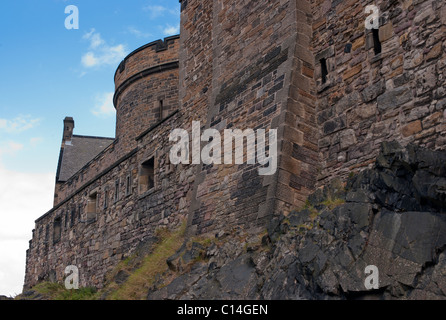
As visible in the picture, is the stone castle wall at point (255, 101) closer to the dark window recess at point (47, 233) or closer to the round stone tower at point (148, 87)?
the round stone tower at point (148, 87)

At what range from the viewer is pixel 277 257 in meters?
7.16

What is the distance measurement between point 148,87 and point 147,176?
461 centimetres

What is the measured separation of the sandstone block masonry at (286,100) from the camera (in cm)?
766

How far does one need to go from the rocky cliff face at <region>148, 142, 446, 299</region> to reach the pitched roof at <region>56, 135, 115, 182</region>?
18.1 meters

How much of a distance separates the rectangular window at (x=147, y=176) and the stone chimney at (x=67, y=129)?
1477 centimetres

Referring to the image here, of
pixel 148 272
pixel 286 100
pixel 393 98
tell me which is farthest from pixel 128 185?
pixel 393 98

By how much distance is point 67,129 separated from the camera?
28.2 meters

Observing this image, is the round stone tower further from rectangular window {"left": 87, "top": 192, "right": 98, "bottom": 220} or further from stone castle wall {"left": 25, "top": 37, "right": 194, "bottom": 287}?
rectangular window {"left": 87, "top": 192, "right": 98, "bottom": 220}

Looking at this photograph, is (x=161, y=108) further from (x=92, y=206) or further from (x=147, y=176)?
(x=147, y=176)

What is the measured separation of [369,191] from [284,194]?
5.59ft

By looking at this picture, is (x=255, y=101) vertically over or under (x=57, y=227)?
over

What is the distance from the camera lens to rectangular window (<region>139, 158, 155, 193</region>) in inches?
550
